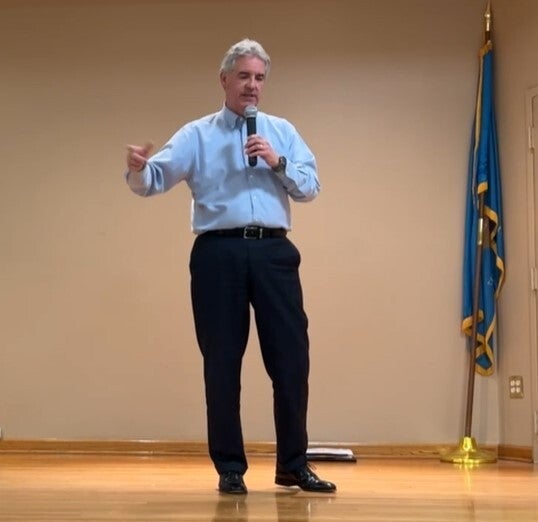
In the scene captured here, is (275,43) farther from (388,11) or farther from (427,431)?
(427,431)

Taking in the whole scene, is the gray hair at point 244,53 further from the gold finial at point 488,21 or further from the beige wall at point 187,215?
the gold finial at point 488,21

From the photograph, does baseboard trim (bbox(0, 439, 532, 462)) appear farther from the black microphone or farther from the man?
the black microphone

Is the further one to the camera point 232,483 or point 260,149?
point 232,483

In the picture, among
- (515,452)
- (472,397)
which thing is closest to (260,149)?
(472,397)

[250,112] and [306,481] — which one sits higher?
[250,112]

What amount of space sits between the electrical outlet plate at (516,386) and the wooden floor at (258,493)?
38cm

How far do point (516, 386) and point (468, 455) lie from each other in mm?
441

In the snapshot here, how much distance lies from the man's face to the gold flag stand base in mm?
2214

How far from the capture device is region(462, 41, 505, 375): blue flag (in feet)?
15.5

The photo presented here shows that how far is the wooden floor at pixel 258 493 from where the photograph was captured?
8.04ft

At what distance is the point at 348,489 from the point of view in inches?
125

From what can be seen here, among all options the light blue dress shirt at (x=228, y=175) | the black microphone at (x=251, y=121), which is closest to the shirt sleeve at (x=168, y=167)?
the light blue dress shirt at (x=228, y=175)

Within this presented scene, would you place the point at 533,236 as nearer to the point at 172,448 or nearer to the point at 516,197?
the point at 516,197

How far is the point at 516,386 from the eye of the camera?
4652 millimetres
